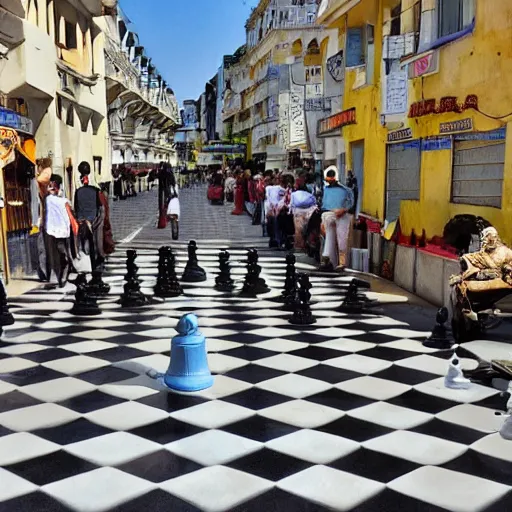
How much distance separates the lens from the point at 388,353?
19.3 feet

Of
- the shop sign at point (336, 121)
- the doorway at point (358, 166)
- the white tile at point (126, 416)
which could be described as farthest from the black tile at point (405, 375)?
the shop sign at point (336, 121)

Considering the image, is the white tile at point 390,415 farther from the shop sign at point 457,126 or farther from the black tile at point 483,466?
the shop sign at point 457,126

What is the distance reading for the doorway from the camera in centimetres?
1290

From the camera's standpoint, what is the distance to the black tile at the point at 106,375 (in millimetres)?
5102

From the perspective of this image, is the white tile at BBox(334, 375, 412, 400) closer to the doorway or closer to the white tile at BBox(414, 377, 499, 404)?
the white tile at BBox(414, 377, 499, 404)

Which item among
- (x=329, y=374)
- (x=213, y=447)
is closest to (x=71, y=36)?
(x=329, y=374)

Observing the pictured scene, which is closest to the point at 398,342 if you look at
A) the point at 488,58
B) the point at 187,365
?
the point at 187,365

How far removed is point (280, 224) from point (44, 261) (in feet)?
18.0

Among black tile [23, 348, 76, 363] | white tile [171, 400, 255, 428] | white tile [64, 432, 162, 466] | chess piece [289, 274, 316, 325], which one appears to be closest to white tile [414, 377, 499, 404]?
white tile [171, 400, 255, 428]

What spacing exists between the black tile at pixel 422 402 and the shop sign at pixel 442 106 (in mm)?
4121

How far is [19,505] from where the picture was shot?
3127 millimetres

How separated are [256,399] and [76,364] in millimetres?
1731

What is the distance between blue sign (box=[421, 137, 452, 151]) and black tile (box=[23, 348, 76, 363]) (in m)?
5.34

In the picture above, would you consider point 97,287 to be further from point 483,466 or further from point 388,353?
point 483,466
